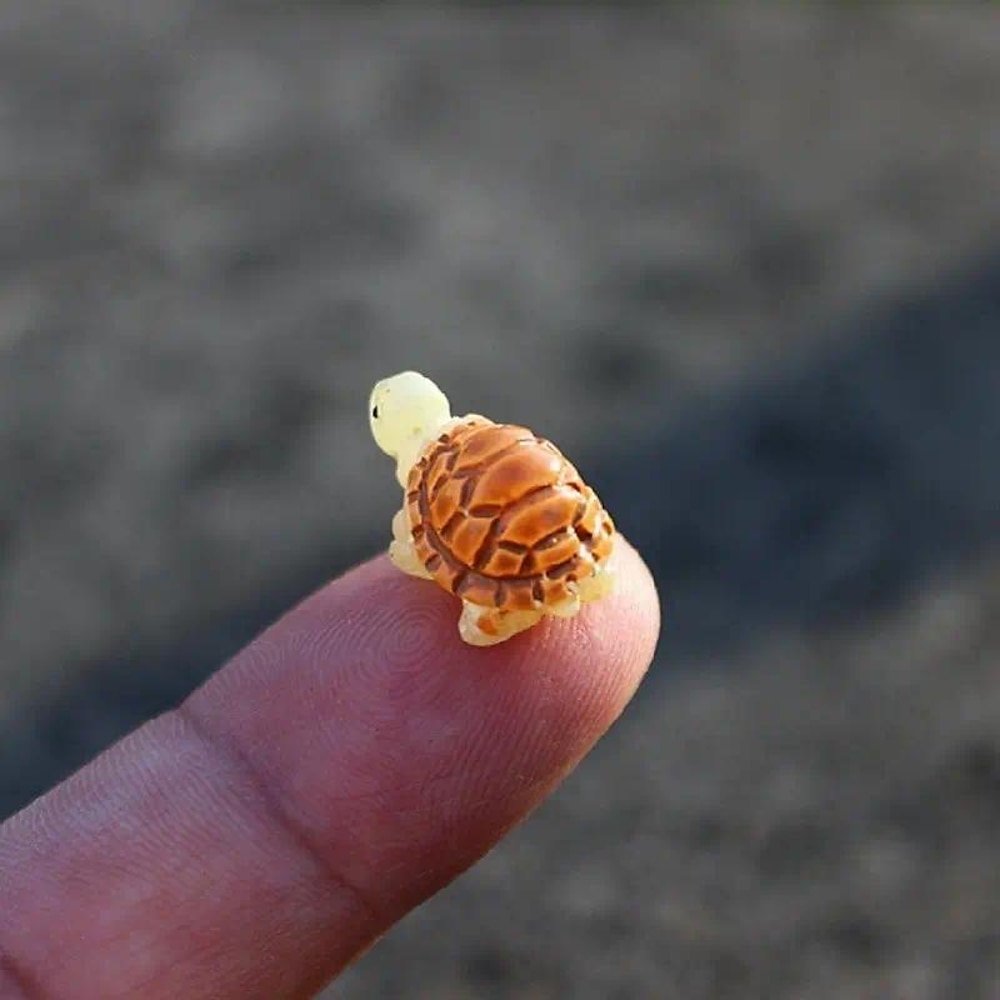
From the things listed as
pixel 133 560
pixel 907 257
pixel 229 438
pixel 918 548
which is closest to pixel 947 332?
pixel 907 257

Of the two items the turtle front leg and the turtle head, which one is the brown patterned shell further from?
the turtle head

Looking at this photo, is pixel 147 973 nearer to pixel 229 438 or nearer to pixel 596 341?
pixel 229 438

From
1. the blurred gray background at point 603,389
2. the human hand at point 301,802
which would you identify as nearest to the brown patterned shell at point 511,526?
the human hand at point 301,802

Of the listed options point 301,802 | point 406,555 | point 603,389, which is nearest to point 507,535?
point 406,555

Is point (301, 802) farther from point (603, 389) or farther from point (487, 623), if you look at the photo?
point (603, 389)

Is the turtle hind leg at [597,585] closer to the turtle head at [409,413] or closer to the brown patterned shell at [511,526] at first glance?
the brown patterned shell at [511,526]
